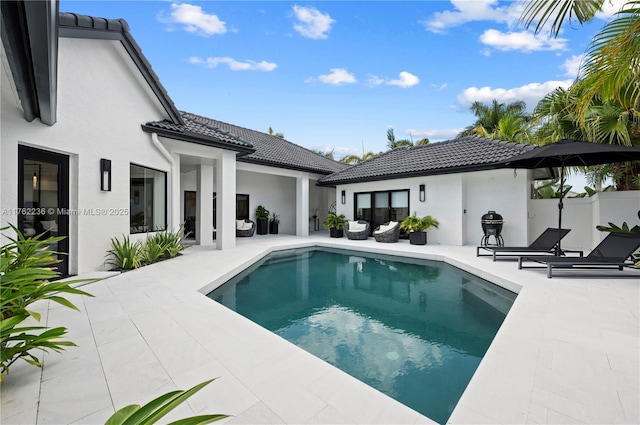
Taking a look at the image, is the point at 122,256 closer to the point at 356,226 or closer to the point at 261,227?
the point at 261,227

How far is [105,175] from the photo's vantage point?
6.93 m

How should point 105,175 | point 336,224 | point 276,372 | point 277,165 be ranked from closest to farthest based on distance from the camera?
point 276,372 → point 105,175 → point 277,165 → point 336,224

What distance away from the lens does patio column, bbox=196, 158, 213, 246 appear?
11805 millimetres

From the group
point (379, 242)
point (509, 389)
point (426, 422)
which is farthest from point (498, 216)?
point (426, 422)

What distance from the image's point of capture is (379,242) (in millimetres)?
13266

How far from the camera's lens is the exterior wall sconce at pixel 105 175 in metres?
6.86

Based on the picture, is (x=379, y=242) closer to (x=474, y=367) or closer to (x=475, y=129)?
(x=474, y=367)

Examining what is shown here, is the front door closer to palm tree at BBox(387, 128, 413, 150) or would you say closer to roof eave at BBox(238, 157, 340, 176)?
roof eave at BBox(238, 157, 340, 176)

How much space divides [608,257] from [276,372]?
27.1ft

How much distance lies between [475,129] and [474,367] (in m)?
27.5

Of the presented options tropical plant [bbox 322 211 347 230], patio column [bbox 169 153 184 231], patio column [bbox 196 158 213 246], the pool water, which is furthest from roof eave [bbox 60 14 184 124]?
tropical plant [bbox 322 211 347 230]

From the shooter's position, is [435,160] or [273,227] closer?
[435,160]

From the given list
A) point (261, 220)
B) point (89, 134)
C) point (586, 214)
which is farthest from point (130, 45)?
point (586, 214)

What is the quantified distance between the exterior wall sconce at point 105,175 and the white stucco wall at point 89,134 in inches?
3.9
